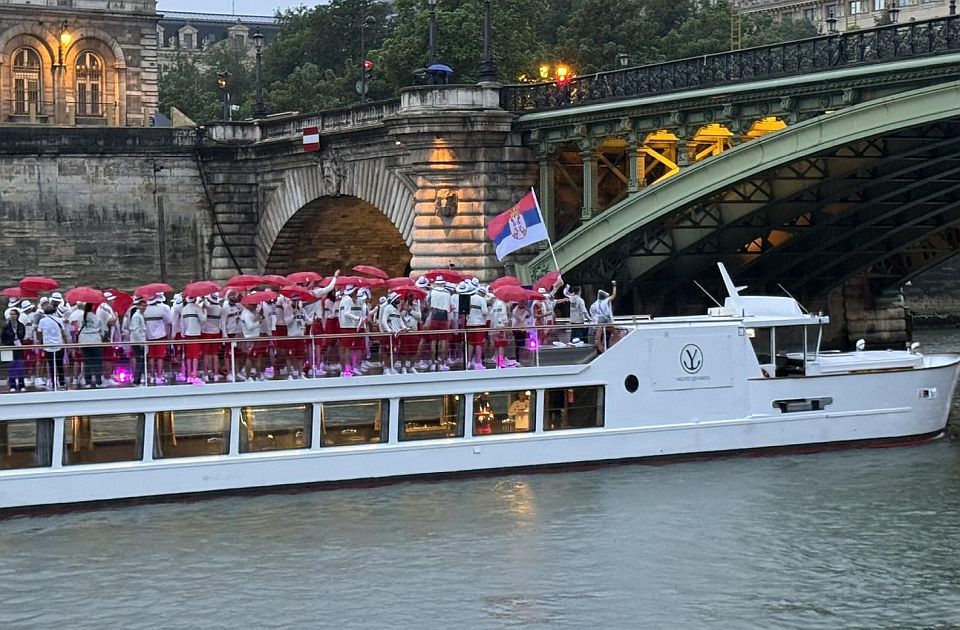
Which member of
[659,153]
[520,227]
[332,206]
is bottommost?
[520,227]

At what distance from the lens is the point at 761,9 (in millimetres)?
100188

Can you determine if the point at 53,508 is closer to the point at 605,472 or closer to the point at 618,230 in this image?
the point at 605,472

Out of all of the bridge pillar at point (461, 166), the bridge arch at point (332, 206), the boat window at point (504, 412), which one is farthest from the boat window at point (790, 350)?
the bridge arch at point (332, 206)

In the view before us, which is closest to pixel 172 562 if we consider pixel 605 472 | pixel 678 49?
pixel 605 472

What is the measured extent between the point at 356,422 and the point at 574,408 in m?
3.59

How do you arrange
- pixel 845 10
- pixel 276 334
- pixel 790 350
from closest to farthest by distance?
pixel 276 334 → pixel 790 350 → pixel 845 10

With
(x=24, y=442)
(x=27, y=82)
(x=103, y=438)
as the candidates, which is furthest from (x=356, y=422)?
(x=27, y=82)

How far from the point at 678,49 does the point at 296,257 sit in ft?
84.4

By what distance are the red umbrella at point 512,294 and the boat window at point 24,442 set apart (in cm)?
746

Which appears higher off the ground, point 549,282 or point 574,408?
point 549,282

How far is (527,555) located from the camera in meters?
22.6

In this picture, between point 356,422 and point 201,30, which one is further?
point 201,30

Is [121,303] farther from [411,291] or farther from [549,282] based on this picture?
[549,282]

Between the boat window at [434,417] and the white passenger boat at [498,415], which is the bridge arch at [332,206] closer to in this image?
the white passenger boat at [498,415]
